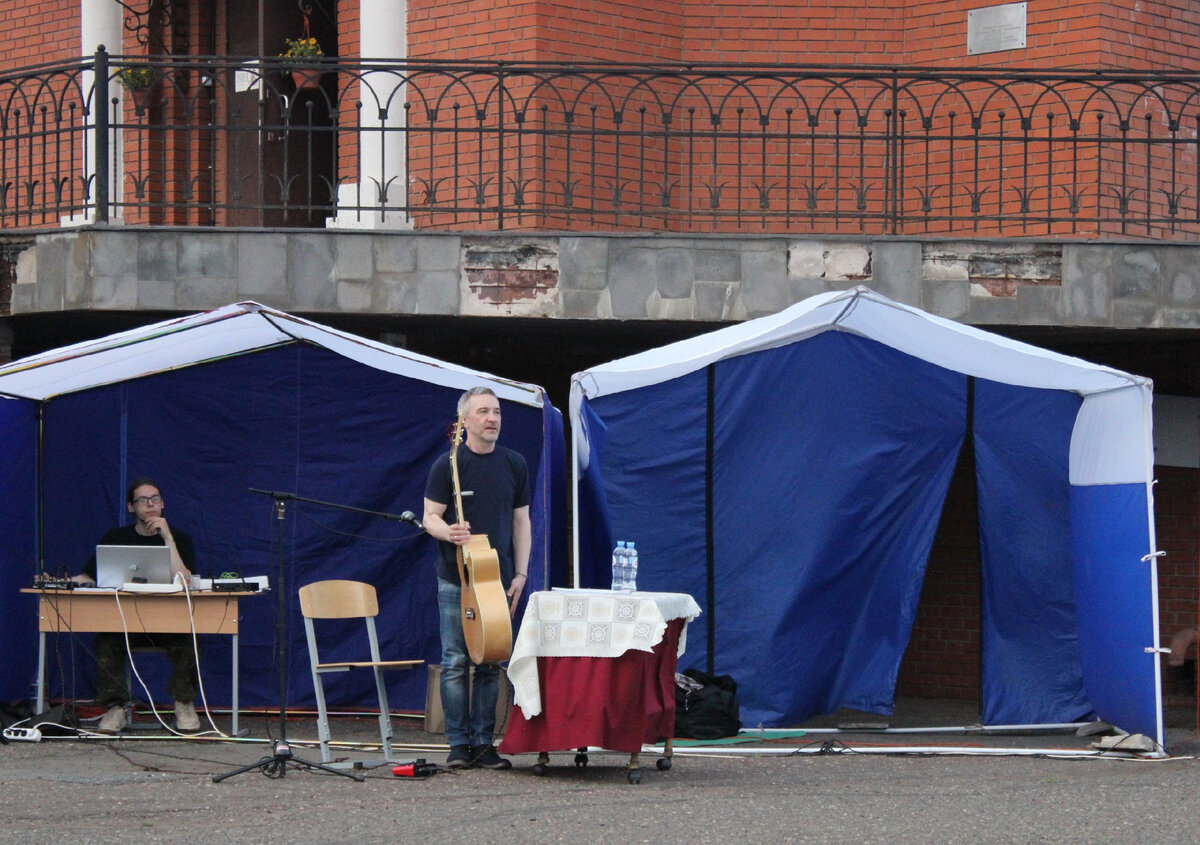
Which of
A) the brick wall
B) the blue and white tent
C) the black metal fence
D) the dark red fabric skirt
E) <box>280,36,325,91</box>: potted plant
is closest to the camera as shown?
the dark red fabric skirt

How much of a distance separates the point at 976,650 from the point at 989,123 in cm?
377

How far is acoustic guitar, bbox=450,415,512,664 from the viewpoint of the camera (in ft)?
23.9

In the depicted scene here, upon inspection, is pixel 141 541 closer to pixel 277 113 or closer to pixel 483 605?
pixel 483 605

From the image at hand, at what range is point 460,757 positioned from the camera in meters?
7.55

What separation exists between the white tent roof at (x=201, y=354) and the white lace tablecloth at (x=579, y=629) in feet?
7.38

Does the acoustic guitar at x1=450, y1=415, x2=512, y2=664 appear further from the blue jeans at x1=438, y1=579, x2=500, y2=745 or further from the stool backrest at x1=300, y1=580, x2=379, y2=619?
the stool backrest at x1=300, y1=580, x2=379, y2=619

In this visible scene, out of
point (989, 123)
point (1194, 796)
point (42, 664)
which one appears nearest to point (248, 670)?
point (42, 664)

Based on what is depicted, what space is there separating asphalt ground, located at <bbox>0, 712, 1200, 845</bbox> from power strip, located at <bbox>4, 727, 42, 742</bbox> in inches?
2.1

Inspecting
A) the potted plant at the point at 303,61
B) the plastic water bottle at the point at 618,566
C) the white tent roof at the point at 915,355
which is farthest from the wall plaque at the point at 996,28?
the plastic water bottle at the point at 618,566

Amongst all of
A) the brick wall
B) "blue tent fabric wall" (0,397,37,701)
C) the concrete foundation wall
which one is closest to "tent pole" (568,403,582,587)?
the concrete foundation wall

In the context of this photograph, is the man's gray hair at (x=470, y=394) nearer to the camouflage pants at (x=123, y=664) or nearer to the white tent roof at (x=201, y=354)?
the white tent roof at (x=201, y=354)

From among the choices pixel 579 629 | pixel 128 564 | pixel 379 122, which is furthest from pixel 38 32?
pixel 579 629

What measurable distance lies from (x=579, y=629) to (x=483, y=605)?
42 centimetres

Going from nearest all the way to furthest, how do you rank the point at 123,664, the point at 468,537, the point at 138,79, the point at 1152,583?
the point at 468,537 → the point at 1152,583 → the point at 123,664 → the point at 138,79
